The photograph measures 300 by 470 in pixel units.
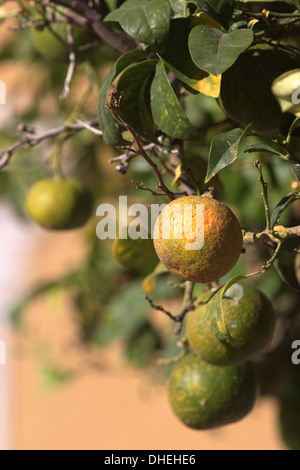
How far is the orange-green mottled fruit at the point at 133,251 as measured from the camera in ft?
2.10

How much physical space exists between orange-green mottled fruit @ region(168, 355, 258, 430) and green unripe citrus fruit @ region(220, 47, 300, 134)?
11.6 inches

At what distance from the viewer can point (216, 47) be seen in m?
0.46

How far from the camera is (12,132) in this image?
53.8 inches

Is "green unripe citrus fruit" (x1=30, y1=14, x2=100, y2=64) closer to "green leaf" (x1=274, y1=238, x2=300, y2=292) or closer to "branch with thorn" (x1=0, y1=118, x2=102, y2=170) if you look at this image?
"branch with thorn" (x1=0, y1=118, x2=102, y2=170)

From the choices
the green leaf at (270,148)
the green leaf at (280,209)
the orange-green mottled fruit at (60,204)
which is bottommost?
the orange-green mottled fruit at (60,204)

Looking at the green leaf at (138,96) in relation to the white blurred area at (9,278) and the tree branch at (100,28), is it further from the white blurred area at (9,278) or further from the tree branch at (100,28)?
the white blurred area at (9,278)

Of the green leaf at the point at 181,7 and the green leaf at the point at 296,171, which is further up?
the green leaf at the point at 181,7

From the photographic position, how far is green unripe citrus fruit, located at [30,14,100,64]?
735 mm

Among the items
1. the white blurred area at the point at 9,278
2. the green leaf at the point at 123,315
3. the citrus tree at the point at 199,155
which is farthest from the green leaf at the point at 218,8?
the white blurred area at the point at 9,278

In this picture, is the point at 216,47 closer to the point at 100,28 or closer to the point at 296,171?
the point at 296,171

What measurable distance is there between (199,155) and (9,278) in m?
2.59

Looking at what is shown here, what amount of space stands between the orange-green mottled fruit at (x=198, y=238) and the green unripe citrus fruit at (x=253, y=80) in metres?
0.13

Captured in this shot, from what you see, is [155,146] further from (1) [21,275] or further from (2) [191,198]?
(1) [21,275]

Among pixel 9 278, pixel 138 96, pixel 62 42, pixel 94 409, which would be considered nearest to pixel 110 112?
pixel 138 96
